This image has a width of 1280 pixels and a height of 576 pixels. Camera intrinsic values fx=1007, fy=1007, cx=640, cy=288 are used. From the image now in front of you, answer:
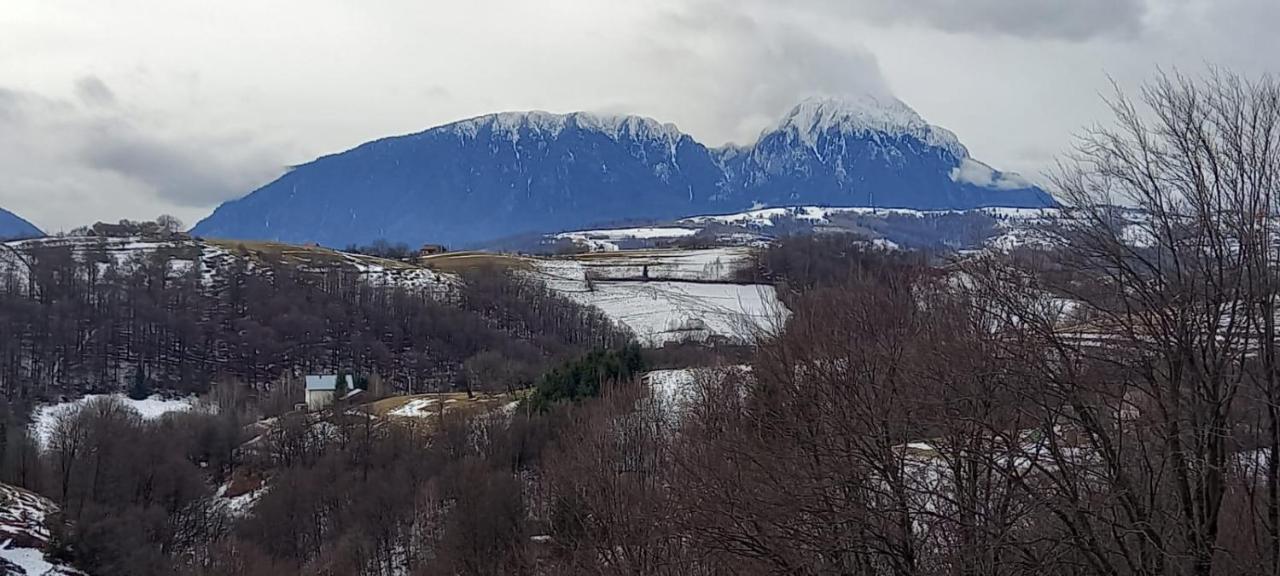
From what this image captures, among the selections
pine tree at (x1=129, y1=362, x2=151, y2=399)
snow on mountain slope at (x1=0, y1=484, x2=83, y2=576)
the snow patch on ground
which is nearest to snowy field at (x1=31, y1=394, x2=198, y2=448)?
pine tree at (x1=129, y1=362, x2=151, y2=399)

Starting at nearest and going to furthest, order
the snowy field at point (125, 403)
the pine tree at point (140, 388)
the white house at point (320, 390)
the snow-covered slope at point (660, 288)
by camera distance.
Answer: the snowy field at point (125, 403) → the white house at point (320, 390) → the pine tree at point (140, 388) → the snow-covered slope at point (660, 288)

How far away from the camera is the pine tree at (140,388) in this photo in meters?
108

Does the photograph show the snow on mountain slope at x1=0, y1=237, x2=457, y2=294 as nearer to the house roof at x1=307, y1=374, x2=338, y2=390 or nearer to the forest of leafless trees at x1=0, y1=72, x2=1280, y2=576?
the house roof at x1=307, y1=374, x2=338, y2=390

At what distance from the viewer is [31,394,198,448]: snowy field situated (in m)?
87.6

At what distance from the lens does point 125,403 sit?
329ft

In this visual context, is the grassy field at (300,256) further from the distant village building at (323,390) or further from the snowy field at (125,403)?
the distant village building at (323,390)

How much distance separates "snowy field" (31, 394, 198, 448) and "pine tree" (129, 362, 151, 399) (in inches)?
32.5

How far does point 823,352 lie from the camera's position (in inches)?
676

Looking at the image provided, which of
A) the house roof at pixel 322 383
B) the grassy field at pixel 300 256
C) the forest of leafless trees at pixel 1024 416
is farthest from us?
the grassy field at pixel 300 256

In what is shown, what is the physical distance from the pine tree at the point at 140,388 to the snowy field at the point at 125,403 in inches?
32.5

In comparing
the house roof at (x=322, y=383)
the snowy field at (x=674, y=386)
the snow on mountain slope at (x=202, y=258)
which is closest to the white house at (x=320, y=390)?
the house roof at (x=322, y=383)

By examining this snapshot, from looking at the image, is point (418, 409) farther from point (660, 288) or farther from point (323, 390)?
point (660, 288)

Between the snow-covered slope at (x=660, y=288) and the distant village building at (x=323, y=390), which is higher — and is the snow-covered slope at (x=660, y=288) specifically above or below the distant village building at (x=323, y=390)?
above

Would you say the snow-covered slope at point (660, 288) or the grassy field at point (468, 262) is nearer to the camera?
the snow-covered slope at point (660, 288)
